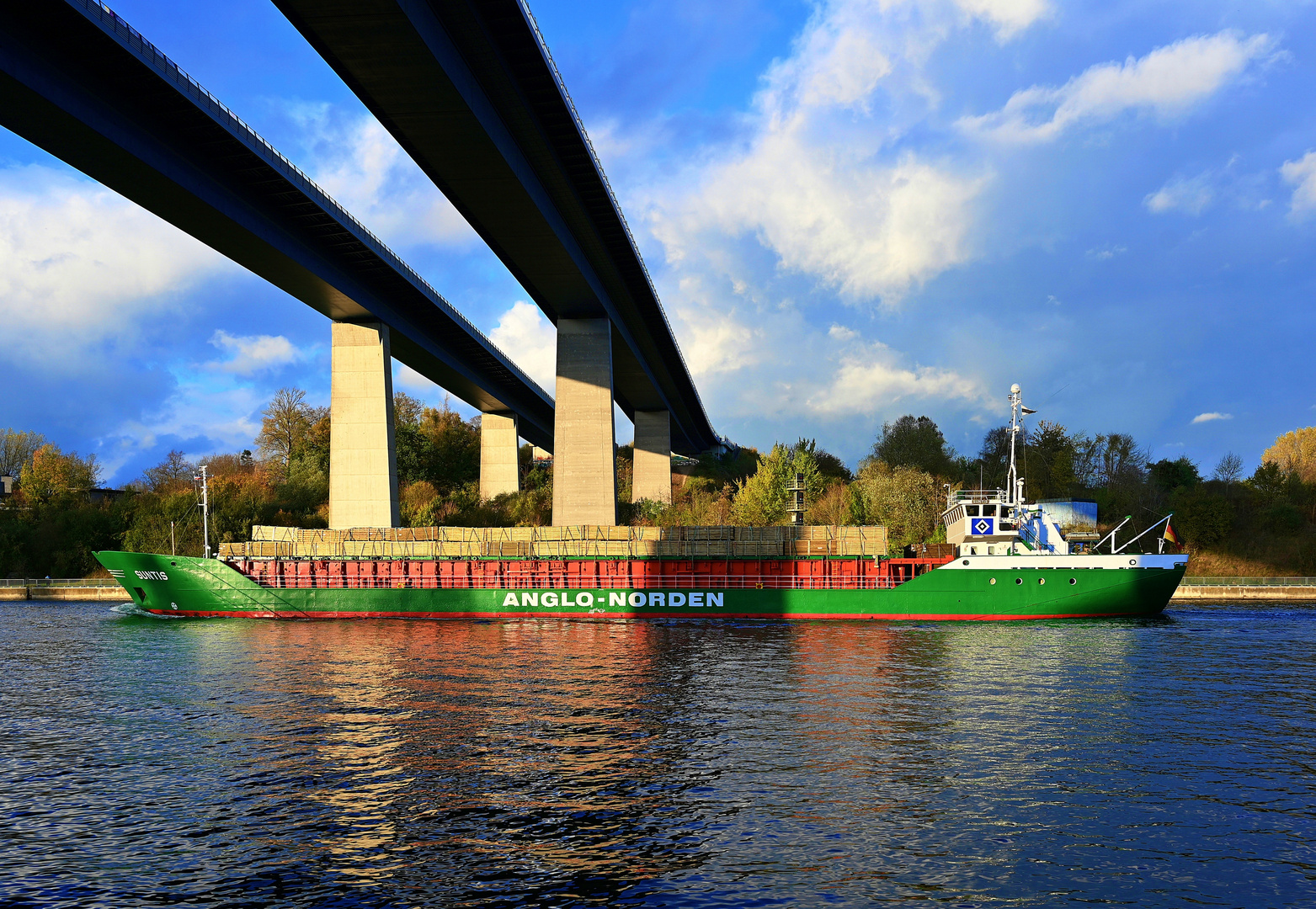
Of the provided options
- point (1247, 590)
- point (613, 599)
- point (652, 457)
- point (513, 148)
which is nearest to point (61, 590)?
point (613, 599)

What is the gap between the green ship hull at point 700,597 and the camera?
4625 centimetres

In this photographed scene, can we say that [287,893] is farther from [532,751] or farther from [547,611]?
[547,611]

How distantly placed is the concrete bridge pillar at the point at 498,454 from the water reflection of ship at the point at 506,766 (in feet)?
220

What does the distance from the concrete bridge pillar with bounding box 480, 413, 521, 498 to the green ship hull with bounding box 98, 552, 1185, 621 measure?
48815 millimetres

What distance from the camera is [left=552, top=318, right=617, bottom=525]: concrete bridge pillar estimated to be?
61.7 m

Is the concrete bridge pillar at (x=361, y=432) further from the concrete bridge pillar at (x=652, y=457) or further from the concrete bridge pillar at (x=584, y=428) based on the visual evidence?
the concrete bridge pillar at (x=652, y=457)

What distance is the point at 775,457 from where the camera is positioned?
89438 mm

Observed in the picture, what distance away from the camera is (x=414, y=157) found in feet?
130

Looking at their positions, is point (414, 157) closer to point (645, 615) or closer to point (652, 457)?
point (645, 615)

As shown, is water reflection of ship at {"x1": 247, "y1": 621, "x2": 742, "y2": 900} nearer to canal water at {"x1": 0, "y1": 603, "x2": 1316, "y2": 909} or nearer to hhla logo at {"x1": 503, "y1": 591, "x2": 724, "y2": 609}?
canal water at {"x1": 0, "y1": 603, "x2": 1316, "y2": 909}

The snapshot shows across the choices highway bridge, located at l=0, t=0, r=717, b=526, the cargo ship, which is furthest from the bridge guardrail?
the cargo ship

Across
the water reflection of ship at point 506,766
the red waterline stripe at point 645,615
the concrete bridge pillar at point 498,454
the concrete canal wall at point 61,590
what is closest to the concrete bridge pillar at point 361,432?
the red waterline stripe at point 645,615

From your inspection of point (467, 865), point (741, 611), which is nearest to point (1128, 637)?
point (741, 611)

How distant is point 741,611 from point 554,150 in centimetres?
2844
